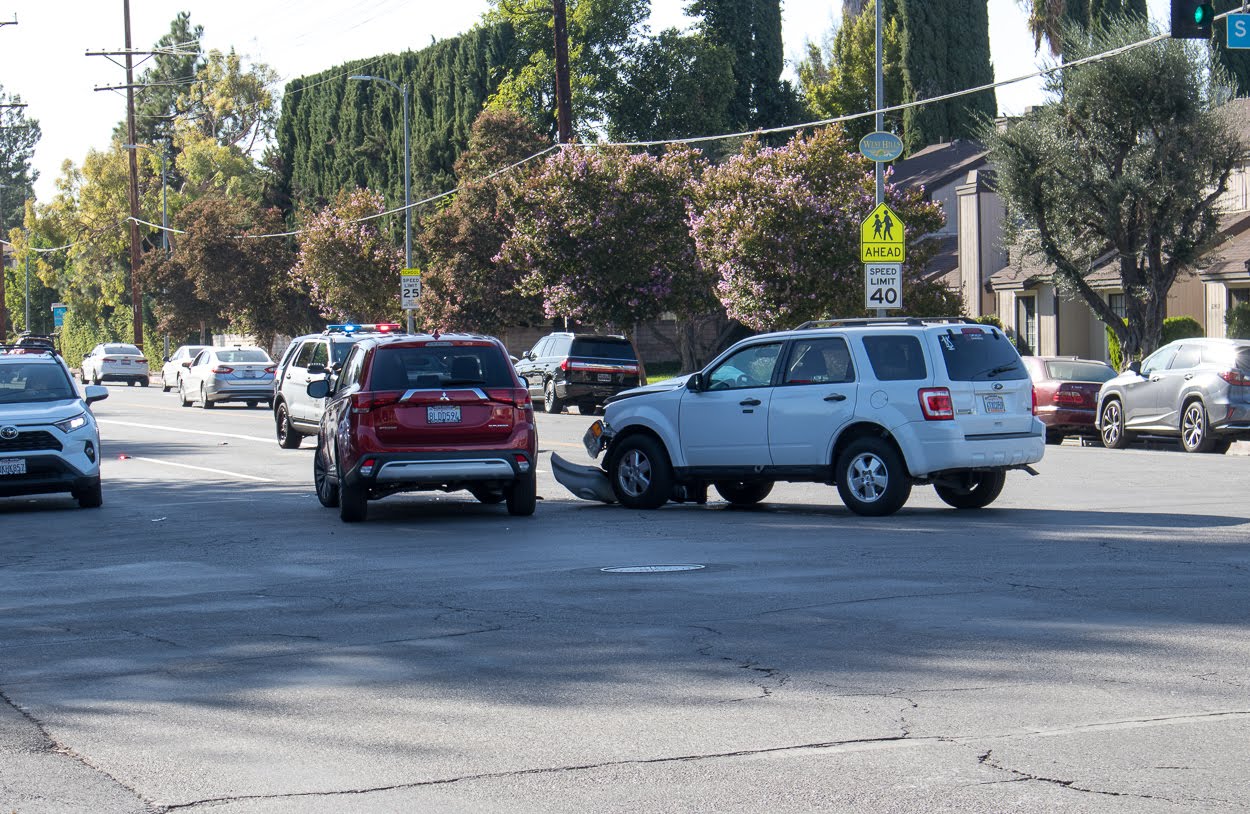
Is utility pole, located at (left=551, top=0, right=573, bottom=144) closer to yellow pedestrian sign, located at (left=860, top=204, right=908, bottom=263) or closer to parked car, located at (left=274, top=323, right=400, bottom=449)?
yellow pedestrian sign, located at (left=860, top=204, right=908, bottom=263)

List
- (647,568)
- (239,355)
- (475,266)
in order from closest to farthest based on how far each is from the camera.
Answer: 1. (647,568)
2. (239,355)
3. (475,266)

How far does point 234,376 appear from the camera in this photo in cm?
4153

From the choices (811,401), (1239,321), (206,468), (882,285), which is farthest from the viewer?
(1239,321)

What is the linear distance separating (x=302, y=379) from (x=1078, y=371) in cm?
1315

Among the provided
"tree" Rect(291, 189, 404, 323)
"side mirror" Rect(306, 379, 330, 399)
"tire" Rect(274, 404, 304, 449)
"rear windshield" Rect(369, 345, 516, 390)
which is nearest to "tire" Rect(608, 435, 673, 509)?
"rear windshield" Rect(369, 345, 516, 390)

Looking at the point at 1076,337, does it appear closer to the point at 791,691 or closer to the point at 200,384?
the point at 200,384

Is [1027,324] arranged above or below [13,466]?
above

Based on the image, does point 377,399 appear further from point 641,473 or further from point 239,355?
point 239,355

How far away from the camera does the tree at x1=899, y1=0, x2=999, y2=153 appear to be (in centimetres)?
6569

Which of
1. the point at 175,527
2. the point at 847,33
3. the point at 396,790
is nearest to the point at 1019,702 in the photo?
the point at 396,790

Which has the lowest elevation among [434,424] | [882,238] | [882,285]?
[434,424]

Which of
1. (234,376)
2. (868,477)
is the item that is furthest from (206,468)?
(234,376)

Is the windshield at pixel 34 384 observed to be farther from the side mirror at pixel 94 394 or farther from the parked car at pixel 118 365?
the parked car at pixel 118 365

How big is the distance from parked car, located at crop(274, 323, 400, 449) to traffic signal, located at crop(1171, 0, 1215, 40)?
1288cm
